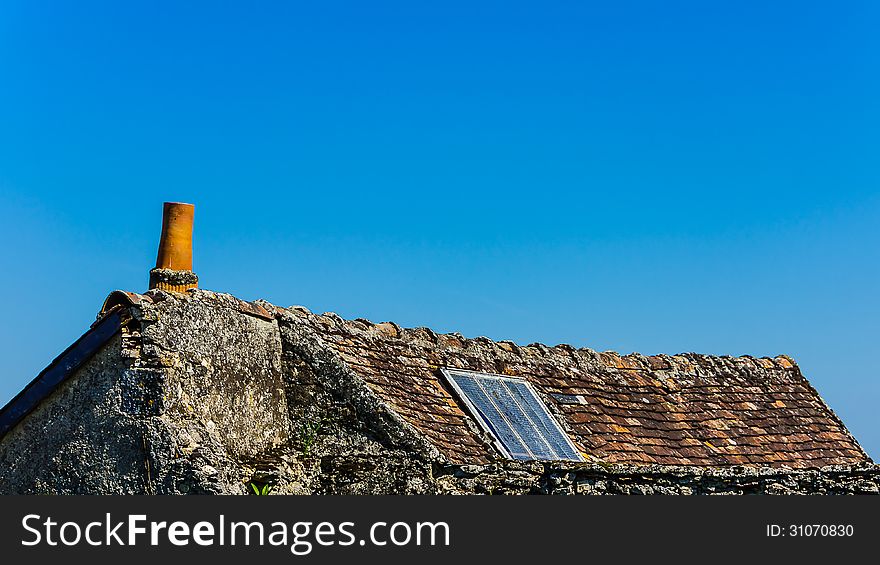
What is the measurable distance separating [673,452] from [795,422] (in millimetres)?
3648

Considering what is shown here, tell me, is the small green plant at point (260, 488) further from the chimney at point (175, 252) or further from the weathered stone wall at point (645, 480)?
the chimney at point (175, 252)

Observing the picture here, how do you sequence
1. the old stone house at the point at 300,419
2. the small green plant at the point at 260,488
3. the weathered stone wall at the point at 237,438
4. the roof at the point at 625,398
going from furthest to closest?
the roof at the point at 625,398
the small green plant at the point at 260,488
the old stone house at the point at 300,419
the weathered stone wall at the point at 237,438

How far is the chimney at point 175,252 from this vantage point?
15094 millimetres

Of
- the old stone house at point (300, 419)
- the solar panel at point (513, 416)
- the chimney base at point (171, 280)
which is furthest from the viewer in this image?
the solar panel at point (513, 416)

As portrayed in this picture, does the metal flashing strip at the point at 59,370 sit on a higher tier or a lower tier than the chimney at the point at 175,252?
lower

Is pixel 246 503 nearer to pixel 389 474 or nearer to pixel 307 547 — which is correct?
pixel 307 547

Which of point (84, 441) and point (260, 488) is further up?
point (84, 441)

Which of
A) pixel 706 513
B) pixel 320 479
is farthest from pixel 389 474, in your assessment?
pixel 706 513

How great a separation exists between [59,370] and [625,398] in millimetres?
8034

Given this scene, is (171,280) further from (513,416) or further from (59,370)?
(513,416)

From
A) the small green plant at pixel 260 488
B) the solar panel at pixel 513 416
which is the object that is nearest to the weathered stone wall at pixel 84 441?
the small green plant at pixel 260 488

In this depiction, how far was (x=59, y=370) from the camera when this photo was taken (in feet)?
45.0

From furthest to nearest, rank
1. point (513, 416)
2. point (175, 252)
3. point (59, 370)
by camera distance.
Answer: point (513, 416) → point (175, 252) → point (59, 370)

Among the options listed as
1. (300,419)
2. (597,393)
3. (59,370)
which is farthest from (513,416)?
(59,370)
